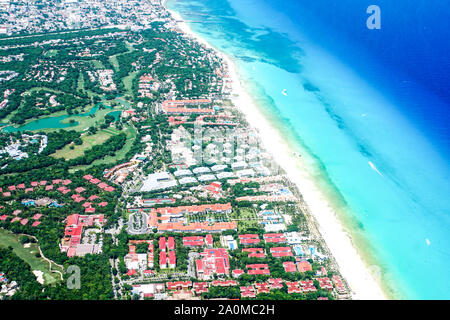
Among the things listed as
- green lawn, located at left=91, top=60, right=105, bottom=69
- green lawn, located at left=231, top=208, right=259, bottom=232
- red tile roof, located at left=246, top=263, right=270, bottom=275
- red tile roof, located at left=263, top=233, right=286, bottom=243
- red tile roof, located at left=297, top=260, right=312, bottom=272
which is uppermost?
green lawn, located at left=91, top=60, right=105, bottom=69

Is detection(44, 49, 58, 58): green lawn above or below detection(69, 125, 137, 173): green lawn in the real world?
above

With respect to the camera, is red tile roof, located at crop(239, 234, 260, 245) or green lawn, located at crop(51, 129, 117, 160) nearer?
red tile roof, located at crop(239, 234, 260, 245)

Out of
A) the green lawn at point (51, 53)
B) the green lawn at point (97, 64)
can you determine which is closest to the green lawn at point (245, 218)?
the green lawn at point (97, 64)

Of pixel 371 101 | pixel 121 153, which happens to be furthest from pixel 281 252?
pixel 371 101

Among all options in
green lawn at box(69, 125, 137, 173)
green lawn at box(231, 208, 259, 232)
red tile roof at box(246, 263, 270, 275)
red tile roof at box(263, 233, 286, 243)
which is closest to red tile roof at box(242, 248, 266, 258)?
red tile roof at box(246, 263, 270, 275)

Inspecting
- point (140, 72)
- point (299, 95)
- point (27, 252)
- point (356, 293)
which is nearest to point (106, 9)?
point (140, 72)

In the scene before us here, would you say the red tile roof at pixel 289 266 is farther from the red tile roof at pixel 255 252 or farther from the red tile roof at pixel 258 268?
the red tile roof at pixel 255 252

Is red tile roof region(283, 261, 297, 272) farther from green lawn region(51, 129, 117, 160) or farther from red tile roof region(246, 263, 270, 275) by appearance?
green lawn region(51, 129, 117, 160)
